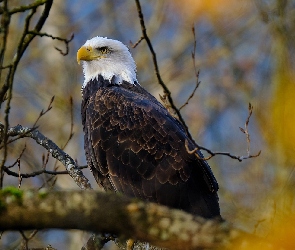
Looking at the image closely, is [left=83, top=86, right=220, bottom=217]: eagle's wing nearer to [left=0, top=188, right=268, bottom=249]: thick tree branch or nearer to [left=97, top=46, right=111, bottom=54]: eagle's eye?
[left=97, top=46, right=111, bottom=54]: eagle's eye

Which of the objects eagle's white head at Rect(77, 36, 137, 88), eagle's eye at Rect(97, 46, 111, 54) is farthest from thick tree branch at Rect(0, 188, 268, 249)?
eagle's eye at Rect(97, 46, 111, 54)

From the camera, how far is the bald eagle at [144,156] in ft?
18.9

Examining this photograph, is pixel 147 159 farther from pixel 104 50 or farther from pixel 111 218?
pixel 111 218

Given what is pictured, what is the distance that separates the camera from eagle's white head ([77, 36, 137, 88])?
23.3 ft

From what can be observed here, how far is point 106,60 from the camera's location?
725 cm

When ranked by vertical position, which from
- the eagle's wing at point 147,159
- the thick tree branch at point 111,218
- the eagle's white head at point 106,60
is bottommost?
the thick tree branch at point 111,218

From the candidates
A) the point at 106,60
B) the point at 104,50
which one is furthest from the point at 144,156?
the point at 104,50

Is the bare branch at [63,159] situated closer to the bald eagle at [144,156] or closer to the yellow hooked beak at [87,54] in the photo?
the bald eagle at [144,156]

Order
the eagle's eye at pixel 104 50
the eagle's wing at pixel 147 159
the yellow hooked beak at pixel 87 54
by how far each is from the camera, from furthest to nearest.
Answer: the eagle's eye at pixel 104 50 < the yellow hooked beak at pixel 87 54 < the eagle's wing at pixel 147 159

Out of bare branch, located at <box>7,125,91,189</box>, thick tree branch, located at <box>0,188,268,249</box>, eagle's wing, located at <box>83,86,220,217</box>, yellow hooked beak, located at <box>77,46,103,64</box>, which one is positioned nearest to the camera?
thick tree branch, located at <box>0,188,268,249</box>

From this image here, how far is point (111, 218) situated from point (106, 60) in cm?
462

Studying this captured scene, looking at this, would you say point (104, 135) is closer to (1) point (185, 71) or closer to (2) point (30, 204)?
(2) point (30, 204)

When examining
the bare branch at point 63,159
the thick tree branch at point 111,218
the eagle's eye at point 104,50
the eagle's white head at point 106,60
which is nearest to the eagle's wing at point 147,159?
the bare branch at point 63,159

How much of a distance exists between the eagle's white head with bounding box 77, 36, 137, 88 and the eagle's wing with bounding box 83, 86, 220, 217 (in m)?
1.01
